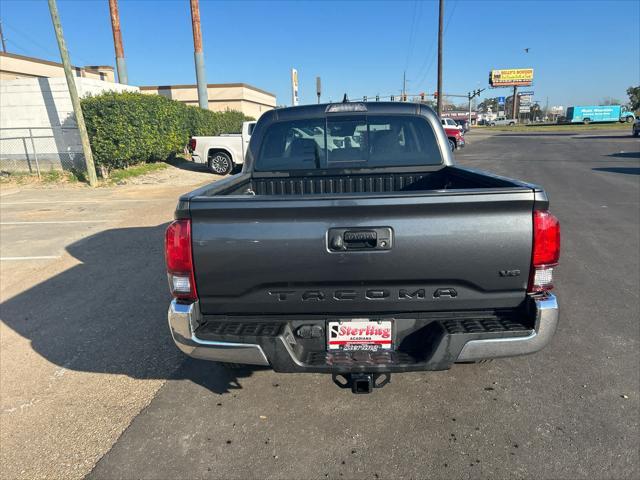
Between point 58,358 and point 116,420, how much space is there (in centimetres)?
121

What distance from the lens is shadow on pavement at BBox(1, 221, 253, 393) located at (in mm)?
3391

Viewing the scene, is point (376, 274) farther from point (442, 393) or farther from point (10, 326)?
point (10, 326)

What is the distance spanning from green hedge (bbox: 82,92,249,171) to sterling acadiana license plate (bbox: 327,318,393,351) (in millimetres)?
14261

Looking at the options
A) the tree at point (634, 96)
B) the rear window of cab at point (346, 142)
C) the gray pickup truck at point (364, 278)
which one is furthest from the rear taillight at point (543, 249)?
the tree at point (634, 96)

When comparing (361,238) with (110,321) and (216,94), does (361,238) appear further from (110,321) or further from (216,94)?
(216,94)

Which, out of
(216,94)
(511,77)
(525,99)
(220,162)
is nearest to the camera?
(220,162)

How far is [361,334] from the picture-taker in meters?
2.41

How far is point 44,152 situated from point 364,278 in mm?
17226

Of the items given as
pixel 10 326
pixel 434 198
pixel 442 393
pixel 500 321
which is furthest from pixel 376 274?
pixel 10 326

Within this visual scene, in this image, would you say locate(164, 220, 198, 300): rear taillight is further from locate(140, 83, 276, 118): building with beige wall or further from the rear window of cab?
locate(140, 83, 276, 118): building with beige wall

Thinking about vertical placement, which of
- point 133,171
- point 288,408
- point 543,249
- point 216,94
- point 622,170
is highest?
point 216,94

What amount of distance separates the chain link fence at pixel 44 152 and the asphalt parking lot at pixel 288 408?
12393mm

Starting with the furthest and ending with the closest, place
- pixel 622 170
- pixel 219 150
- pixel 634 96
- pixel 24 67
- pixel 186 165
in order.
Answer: pixel 634 96
pixel 24 67
pixel 186 165
pixel 219 150
pixel 622 170

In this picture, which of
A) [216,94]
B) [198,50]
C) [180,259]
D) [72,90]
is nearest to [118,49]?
[198,50]
